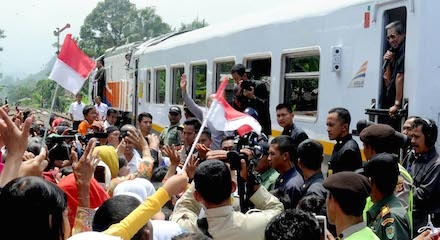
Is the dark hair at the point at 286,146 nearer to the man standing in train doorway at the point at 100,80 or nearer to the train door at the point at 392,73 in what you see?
the train door at the point at 392,73

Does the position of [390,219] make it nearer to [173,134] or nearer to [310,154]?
[310,154]

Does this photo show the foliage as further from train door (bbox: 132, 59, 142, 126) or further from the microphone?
the microphone

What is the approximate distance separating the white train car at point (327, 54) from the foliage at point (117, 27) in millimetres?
47779

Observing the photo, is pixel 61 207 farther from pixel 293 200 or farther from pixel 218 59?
pixel 218 59

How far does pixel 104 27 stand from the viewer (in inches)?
2426

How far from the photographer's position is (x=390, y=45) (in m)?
6.03

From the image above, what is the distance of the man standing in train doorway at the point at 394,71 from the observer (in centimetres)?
577

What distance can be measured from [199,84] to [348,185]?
814 cm

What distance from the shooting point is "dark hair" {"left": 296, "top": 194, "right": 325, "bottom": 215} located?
12.5ft

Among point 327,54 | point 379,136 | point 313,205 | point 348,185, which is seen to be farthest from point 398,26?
point 348,185

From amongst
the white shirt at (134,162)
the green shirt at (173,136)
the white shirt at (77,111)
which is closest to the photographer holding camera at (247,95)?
the white shirt at (134,162)

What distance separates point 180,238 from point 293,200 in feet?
6.56

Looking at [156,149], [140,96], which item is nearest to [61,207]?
[156,149]

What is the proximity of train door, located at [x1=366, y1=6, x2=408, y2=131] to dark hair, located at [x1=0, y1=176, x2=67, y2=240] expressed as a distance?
387 centimetres
